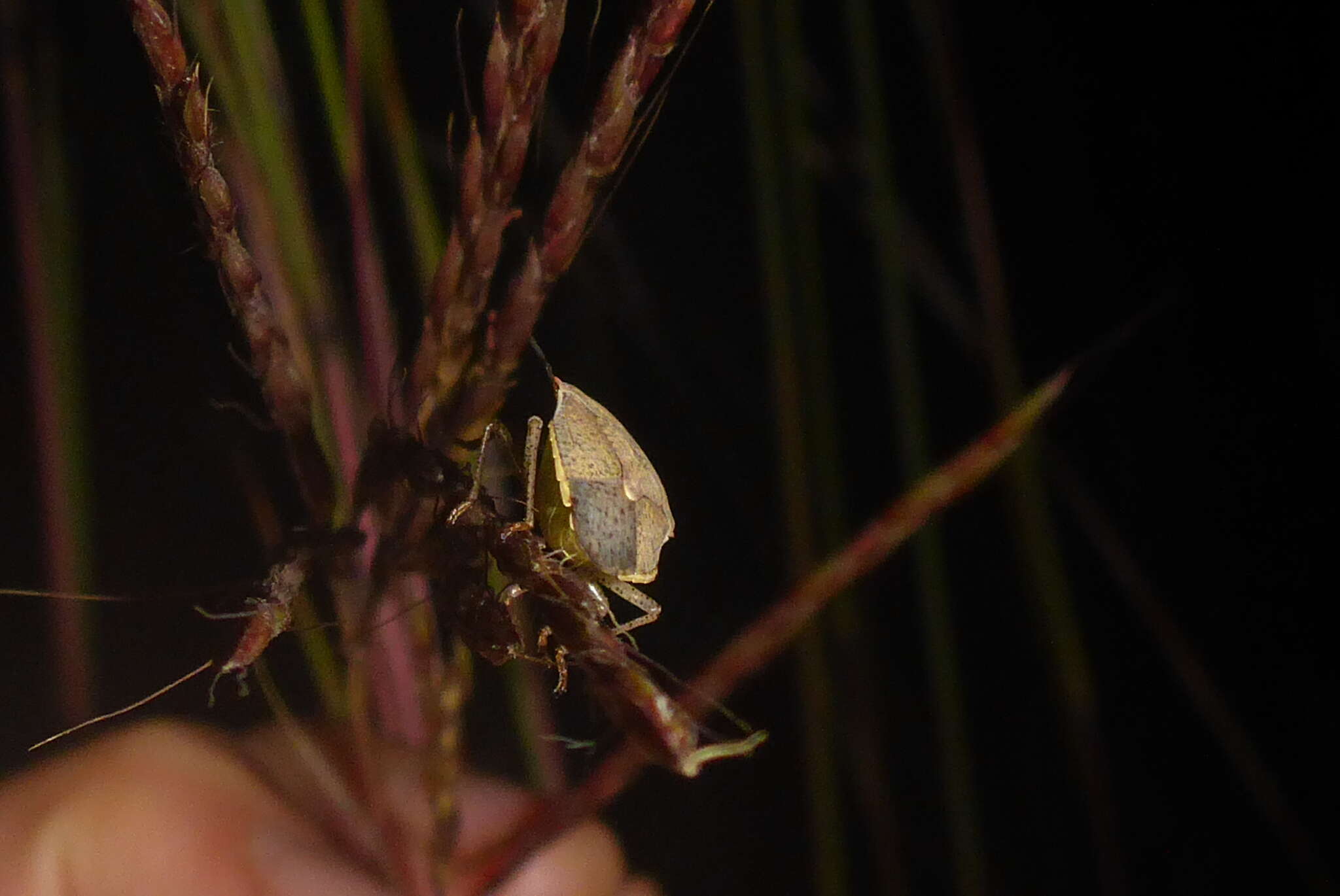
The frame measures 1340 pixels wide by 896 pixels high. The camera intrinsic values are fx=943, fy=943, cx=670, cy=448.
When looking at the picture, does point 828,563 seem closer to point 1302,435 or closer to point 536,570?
point 536,570

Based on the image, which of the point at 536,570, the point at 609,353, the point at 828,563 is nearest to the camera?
the point at 536,570

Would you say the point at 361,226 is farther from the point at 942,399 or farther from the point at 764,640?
the point at 942,399

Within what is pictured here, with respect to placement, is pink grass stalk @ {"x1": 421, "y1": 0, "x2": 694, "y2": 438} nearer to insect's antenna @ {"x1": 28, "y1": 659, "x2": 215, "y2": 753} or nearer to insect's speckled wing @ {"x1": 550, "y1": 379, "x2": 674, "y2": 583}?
insect's speckled wing @ {"x1": 550, "y1": 379, "x2": 674, "y2": 583}

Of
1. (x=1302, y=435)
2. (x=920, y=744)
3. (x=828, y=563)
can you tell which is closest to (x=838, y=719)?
(x=920, y=744)

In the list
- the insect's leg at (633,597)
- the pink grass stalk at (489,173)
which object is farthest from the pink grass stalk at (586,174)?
the insect's leg at (633,597)

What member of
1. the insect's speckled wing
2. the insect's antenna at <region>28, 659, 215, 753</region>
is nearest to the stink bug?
the insect's speckled wing

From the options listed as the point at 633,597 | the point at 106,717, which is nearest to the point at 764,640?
the point at 633,597
